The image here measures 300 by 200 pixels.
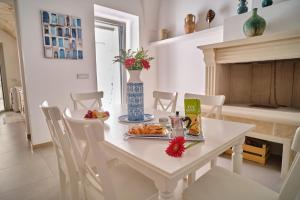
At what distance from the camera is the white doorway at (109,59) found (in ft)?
11.2

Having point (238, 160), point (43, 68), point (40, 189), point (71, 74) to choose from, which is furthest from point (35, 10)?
point (238, 160)

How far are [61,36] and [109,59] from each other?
1.08 metres

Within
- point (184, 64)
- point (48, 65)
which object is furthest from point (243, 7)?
point (48, 65)

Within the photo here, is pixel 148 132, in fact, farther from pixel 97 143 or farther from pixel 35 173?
pixel 35 173

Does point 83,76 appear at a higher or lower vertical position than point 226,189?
higher

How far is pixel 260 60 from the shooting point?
1.95 metres

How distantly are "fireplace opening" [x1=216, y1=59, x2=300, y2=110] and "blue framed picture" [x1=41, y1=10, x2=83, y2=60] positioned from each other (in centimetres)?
221

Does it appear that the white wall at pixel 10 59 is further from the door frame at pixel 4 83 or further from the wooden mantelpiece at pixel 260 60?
the wooden mantelpiece at pixel 260 60

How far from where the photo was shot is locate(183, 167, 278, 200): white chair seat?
86 cm

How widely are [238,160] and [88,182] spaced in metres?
0.94

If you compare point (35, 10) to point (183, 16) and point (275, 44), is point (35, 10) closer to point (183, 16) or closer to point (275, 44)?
point (183, 16)

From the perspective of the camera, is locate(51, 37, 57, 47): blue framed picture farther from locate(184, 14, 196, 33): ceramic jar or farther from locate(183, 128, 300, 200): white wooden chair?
locate(183, 128, 300, 200): white wooden chair

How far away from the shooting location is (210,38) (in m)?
2.82

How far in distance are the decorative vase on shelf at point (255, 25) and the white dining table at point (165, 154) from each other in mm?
1384
